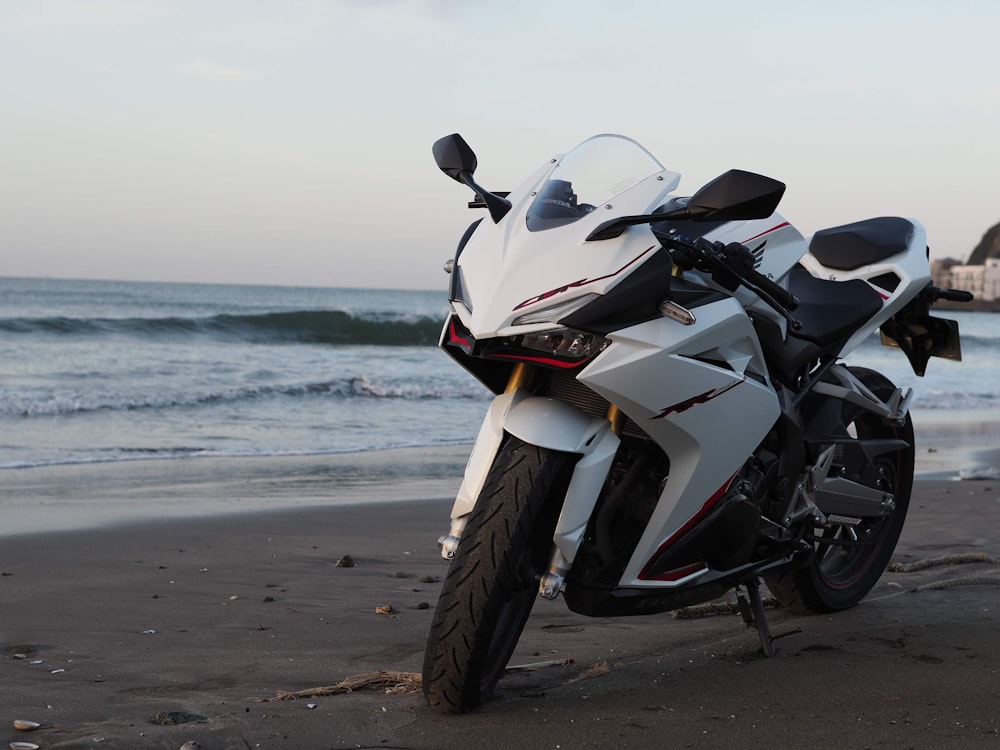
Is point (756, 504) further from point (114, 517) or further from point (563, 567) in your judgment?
point (114, 517)

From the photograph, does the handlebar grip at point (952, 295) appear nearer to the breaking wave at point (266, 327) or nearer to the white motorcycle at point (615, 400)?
the white motorcycle at point (615, 400)

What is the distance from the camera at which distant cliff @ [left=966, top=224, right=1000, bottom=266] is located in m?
117

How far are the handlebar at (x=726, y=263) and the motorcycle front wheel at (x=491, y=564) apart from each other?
63 centimetres

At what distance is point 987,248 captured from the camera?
11950cm

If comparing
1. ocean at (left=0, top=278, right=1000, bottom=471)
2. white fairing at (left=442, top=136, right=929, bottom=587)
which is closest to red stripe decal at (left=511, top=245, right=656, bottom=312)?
white fairing at (left=442, top=136, right=929, bottom=587)

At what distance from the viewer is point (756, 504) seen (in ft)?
10.4

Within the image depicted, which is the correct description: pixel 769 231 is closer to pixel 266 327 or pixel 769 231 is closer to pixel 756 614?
pixel 756 614

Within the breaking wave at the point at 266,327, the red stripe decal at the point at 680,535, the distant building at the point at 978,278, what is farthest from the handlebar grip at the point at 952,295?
the distant building at the point at 978,278

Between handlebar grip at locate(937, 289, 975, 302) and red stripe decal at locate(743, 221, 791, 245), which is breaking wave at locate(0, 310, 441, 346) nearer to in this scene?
handlebar grip at locate(937, 289, 975, 302)

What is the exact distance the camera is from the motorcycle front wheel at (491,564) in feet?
8.66

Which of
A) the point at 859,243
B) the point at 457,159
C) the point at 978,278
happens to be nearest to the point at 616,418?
the point at 457,159

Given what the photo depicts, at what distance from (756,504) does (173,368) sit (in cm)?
1583

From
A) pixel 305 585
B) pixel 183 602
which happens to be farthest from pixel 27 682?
pixel 305 585

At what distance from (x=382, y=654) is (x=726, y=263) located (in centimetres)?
171
